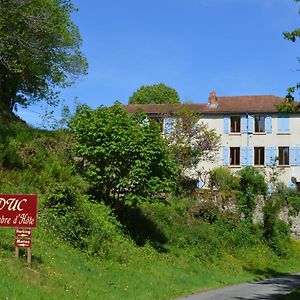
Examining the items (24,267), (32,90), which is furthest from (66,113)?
(24,267)

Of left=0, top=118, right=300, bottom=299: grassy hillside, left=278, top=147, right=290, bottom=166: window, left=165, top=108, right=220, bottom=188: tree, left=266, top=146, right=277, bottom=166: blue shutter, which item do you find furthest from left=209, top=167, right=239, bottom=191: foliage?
left=278, top=147, right=290, bottom=166: window

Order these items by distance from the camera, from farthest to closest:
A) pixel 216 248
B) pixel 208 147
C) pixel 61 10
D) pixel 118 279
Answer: pixel 208 147 < pixel 61 10 < pixel 216 248 < pixel 118 279

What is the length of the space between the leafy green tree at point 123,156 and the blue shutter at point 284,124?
31570mm

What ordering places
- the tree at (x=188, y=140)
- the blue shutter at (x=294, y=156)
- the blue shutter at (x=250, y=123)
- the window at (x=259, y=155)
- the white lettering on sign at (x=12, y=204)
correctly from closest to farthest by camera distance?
the white lettering on sign at (x=12, y=204) < the tree at (x=188, y=140) < the blue shutter at (x=294, y=156) < the window at (x=259, y=155) < the blue shutter at (x=250, y=123)

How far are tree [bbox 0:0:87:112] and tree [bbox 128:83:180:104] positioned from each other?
109 ft

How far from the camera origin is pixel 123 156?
23984mm

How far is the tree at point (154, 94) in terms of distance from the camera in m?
72.2

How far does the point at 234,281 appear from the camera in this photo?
25.5m

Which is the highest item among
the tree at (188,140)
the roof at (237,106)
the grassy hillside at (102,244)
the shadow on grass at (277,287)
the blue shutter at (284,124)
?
the roof at (237,106)

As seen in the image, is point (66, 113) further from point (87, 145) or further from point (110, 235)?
point (110, 235)

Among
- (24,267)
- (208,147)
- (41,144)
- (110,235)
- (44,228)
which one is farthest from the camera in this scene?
(208,147)

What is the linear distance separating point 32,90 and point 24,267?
2400cm

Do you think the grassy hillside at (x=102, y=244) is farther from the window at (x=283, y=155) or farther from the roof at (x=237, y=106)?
the roof at (x=237, y=106)

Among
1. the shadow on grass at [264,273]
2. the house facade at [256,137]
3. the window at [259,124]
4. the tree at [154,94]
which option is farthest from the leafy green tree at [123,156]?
the tree at [154,94]
